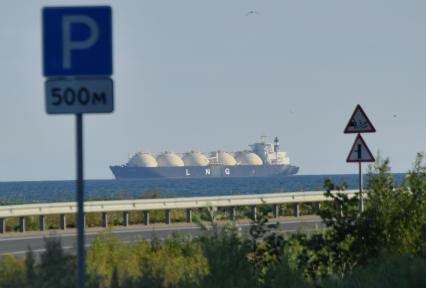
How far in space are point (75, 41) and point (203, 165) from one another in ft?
566

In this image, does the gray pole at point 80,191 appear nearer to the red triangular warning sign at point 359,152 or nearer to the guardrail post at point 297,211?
the red triangular warning sign at point 359,152

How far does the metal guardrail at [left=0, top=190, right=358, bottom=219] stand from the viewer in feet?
109

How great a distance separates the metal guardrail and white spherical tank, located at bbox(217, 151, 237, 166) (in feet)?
476

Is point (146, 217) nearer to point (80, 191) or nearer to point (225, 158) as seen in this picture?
point (80, 191)

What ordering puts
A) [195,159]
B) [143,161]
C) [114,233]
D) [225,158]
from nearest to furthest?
[114,233], [143,161], [195,159], [225,158]

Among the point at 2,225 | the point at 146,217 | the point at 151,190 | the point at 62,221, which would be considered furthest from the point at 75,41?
the point at 151,190

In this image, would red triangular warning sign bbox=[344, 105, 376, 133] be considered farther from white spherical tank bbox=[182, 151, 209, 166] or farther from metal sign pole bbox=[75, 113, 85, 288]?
white spherical tank bbox=[182, 151, 209, 166]

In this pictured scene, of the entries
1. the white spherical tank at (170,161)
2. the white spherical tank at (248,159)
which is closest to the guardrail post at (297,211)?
the white spherical tank at (170,161)

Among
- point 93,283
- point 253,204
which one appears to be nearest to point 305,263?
point 93,283

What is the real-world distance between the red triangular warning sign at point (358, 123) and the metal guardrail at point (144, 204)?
23.9 feet

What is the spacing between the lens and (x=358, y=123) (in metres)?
21.2

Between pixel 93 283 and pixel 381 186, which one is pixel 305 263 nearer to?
pixel 381 186

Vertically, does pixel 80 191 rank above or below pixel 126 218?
above

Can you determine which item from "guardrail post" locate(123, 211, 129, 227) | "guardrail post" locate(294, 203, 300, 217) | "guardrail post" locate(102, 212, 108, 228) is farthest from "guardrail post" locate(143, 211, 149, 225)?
"guardrail post" locate(294, 203, 300, 217)
